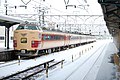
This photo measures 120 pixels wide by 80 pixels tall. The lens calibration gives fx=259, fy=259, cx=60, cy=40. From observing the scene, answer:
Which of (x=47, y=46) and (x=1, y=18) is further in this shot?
(x=47, y=46)

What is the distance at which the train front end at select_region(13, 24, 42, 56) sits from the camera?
70.4ft

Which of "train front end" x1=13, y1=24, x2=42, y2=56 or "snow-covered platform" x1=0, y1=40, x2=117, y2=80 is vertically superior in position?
"train front end" x1=13, y1=24, x2=42, y2=56

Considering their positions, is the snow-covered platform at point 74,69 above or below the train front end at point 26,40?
below

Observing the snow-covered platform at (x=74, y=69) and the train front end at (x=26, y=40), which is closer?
the snow-covered platform at (x=74, y=69)

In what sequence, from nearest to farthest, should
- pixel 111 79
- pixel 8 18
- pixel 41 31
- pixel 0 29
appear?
pixel 111 79
pixel 8 18
pixel 41 31
pixel 0 29

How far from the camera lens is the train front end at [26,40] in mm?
21469

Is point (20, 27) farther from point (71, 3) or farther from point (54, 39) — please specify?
point (54, 39)

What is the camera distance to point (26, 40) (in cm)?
2161

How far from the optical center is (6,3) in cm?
2872

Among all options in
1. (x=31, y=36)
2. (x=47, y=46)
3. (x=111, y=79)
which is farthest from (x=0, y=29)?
(x=111, y=79)

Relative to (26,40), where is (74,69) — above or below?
below

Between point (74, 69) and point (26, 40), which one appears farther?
point (26, 40)

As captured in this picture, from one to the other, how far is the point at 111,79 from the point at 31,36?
35.5 feet

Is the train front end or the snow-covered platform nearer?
the snow-covered platform
